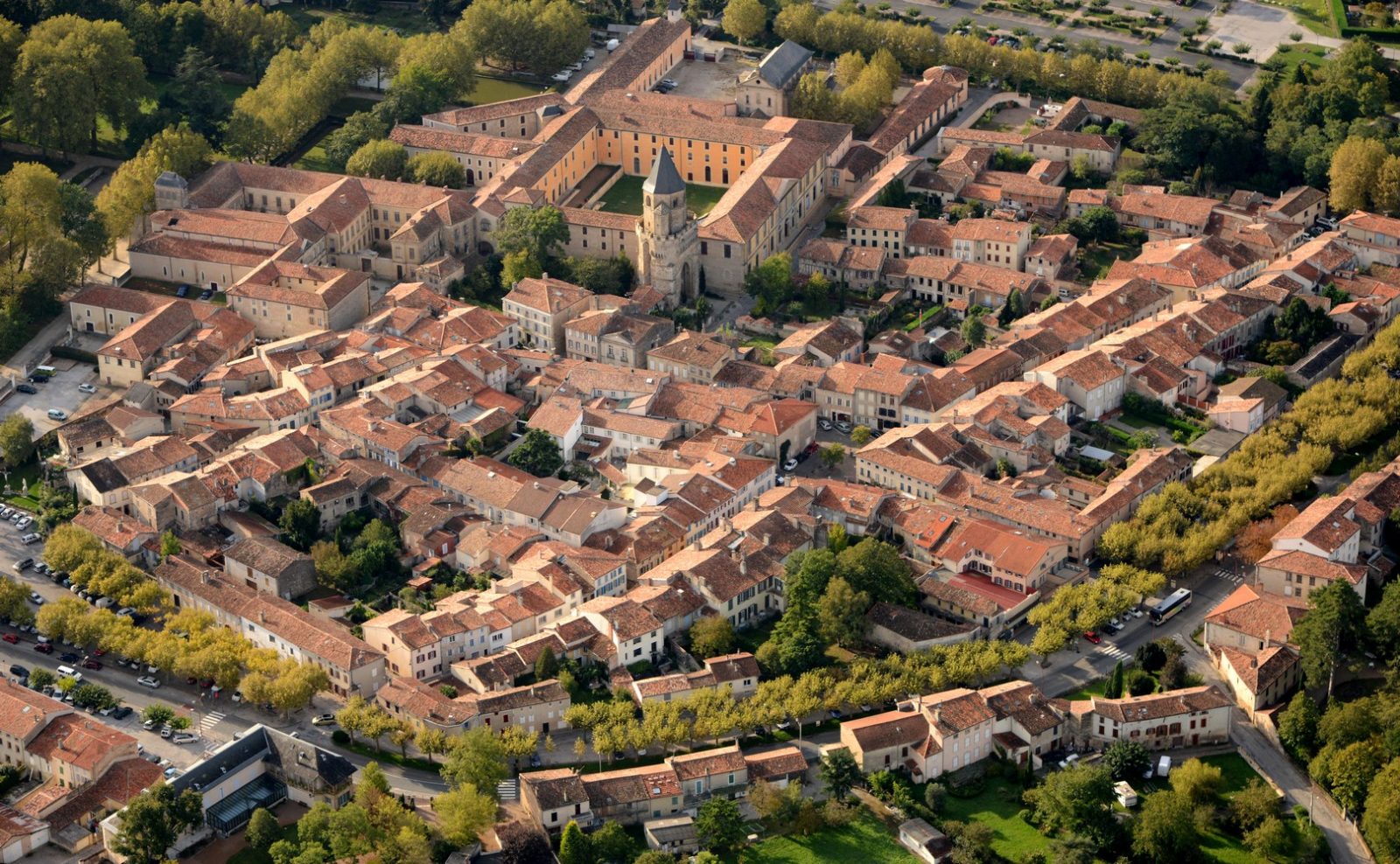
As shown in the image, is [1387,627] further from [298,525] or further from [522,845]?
[298,525]

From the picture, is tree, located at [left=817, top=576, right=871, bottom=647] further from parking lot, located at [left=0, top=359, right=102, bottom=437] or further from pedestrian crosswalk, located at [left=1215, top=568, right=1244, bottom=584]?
parking lot, located at [left=0, top=359, right=102, bottom=437]

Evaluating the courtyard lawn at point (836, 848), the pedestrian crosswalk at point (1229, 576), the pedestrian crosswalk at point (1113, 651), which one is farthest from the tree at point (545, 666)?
the pedestrian crosswalk at point (1229, 576)

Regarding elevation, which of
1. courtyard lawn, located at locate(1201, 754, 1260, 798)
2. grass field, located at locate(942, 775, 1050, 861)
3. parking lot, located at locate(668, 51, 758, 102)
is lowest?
grass field, located at locate(942, 775, 1050, 861)

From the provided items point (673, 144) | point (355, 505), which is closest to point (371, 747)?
point (355, 505)

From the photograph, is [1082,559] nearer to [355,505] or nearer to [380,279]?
[355,505]

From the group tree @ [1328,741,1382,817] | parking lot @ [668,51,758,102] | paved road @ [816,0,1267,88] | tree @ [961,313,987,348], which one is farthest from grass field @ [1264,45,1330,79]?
tree @ [1328,741,1382,817]
